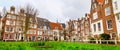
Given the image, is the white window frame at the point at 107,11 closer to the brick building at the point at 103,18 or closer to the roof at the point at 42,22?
the brick building at the point at 103,18

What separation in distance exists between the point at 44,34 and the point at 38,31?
498 cm

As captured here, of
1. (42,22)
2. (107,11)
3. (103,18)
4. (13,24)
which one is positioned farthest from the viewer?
(42,22)

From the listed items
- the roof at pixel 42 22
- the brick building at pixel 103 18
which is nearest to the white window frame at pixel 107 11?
the brick building at pixel 103 18

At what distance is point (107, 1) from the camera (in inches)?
1323

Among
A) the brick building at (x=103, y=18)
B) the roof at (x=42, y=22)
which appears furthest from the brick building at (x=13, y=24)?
the brick building at (x=103, y=18)

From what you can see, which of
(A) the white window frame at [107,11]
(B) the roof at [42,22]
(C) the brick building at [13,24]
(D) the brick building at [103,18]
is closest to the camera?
(D) the brick building at [103,18]

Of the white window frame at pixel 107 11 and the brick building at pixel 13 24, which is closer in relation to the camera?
the white window frame at pixel 107 11

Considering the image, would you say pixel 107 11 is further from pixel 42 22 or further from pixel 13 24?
pixel 42 22

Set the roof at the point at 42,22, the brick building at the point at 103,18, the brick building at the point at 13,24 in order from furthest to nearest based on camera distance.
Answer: the roof at the point at 42,22
the brick building at the point at 13,24
the brick building at the point at 103,18

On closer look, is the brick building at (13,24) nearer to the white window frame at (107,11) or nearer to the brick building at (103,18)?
the brick building at (103,18)

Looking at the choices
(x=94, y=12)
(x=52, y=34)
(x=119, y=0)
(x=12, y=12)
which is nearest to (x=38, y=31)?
(x=52, y=34)

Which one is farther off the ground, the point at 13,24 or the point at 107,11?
the point at 107,11

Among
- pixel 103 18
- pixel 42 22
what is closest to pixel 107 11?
pixel 103 18

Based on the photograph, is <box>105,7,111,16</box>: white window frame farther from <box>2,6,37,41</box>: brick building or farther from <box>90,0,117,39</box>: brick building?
<box>2,6,37,41</box>: brick building
